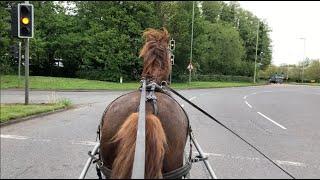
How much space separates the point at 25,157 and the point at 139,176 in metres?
5.99

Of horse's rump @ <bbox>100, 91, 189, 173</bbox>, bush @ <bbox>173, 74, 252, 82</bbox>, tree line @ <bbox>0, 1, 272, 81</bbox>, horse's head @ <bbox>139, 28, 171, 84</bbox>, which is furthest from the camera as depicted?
bush @ <bbox>173, 74, 252, 82</bbox>

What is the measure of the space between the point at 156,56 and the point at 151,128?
104 cm

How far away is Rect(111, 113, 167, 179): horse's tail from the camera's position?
9.39 feet

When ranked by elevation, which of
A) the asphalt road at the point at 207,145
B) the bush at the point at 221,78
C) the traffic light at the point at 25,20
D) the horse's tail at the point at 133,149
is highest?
the traffic light at the point at 25,20

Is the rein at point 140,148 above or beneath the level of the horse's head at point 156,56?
beneath

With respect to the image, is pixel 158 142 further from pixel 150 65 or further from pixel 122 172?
pixel 150 65

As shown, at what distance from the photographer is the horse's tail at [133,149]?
2.86m

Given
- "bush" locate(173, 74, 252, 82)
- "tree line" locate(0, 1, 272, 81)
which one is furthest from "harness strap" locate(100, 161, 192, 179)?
"bush" locate(173, 74, 252, 82)

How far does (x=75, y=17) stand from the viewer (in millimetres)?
47250

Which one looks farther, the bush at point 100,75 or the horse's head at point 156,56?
the bush at point 100,75

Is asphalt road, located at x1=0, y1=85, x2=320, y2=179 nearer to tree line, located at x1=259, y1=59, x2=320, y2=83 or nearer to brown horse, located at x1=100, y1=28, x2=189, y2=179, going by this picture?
tree line, located at x1=259, y1=59, x2=320, y2=83

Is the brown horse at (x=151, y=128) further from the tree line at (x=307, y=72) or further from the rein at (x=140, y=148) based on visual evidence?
the tree line at (x=307, y=72)

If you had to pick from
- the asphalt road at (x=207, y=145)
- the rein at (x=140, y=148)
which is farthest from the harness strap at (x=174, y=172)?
the asphalt road at (x=207, y=145)

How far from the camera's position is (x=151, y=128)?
308cm
